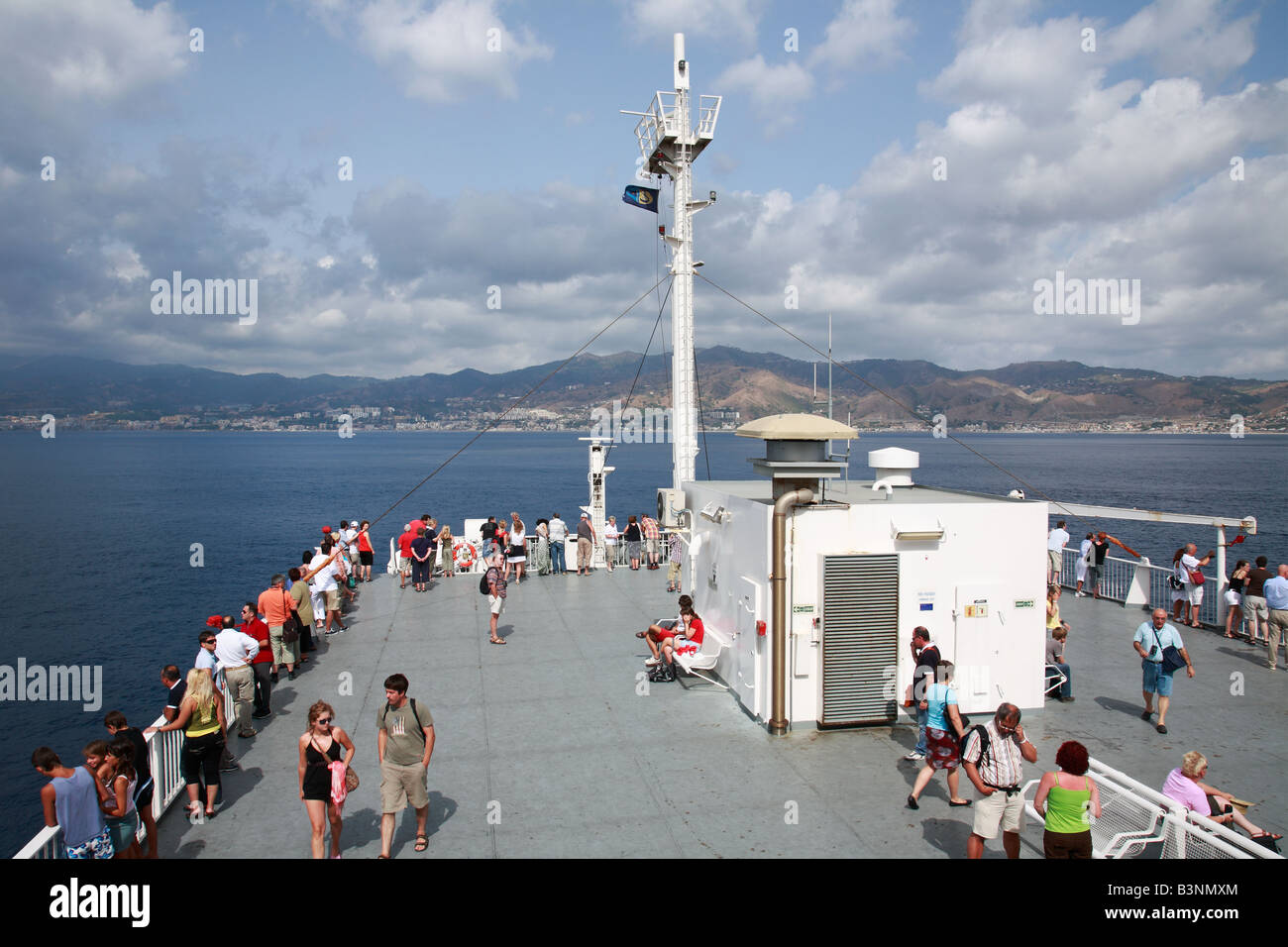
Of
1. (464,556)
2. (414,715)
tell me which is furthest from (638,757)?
(464,556)

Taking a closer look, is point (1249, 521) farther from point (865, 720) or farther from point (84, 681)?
point (84, 681)

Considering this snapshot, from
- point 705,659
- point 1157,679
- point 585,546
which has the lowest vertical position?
point 705,659

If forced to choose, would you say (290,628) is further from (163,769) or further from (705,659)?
(705,659)

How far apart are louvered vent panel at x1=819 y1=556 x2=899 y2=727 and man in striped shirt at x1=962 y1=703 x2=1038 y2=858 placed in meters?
2.91

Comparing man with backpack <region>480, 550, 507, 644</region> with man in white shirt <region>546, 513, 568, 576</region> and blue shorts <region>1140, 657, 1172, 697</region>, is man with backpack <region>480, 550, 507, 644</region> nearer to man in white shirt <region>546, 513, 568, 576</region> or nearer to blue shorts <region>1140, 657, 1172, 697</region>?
man in white shirt <region>546, 513, 568, 576</region>

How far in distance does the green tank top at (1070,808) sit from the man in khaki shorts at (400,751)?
15.6 ft

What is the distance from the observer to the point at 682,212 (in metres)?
18.5

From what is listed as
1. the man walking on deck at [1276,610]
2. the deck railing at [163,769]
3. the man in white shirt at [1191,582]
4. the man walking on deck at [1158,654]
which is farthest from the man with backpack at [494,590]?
the man walking on deck at [1276,610]

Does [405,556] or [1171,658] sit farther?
[405,556]

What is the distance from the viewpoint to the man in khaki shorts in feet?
21.5

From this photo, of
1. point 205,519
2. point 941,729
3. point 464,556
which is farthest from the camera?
point 205,519

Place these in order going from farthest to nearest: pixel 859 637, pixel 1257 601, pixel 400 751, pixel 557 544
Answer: pixel 557 544
pixel 1257 601
pixel 859 637
pixel 400 751

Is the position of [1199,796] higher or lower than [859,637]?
lower

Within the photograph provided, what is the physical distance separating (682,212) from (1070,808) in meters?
15.8
